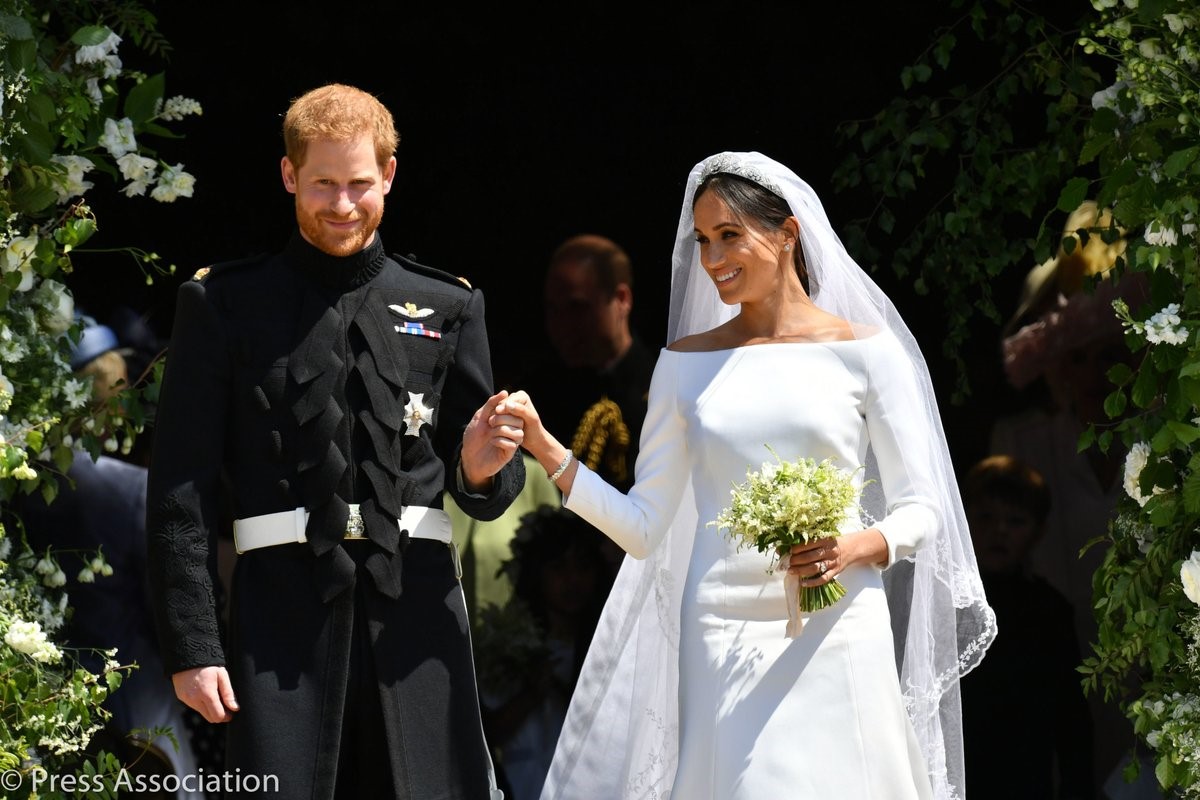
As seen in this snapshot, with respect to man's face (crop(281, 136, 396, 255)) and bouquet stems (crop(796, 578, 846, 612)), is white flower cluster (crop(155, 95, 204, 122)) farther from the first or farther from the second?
bouquet stems (crop(796, 578, 846, 612))

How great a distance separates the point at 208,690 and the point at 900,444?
65.7 inches

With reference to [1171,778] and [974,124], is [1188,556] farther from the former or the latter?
[974,124]

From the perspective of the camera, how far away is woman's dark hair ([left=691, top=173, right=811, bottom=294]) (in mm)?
4059

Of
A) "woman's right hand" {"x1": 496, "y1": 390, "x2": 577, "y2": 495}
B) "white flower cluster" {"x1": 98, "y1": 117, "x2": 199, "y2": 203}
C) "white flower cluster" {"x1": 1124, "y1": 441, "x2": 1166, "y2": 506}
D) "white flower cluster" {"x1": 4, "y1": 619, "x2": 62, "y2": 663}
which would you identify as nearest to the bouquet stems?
"woman's right hand" {"x1": 496, "y1": 390, "x2": 577, "y2": 495}

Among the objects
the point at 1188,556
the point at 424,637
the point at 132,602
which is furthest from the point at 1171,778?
the point at 132,602

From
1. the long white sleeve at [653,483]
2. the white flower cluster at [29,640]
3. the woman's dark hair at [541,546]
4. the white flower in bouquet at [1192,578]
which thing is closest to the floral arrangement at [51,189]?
the white flower cluster at [29,640]

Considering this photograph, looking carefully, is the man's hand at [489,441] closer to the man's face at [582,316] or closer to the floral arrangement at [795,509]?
the floral arrangement at [795,509]

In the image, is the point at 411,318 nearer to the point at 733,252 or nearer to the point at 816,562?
the point at 733,252

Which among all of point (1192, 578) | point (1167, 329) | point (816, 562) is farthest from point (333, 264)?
point (1192, 578)

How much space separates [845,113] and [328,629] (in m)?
3.19

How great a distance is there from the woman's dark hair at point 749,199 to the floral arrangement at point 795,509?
2.08 feet

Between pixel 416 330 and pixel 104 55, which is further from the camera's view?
pixel 104 55

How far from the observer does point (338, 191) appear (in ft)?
12.2

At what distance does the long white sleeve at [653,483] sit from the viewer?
13.3 feet
